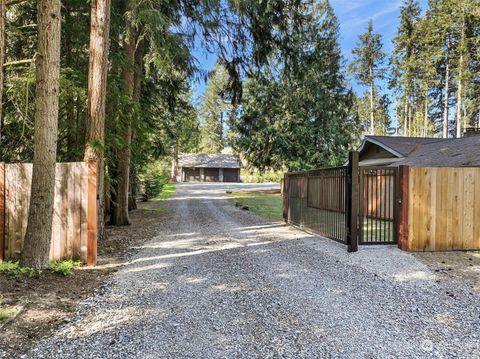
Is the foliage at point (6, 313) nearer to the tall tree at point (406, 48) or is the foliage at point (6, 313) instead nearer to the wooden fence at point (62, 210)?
the wooden fence at point (62, 210)

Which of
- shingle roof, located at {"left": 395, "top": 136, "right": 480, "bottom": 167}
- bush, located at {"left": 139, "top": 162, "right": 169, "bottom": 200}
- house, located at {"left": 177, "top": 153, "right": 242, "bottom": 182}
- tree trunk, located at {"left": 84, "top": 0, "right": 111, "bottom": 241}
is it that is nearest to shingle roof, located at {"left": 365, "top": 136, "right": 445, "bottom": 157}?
shingle roof, located at {"left": 395, "top": 136, "right": 480, "bottom": 167}

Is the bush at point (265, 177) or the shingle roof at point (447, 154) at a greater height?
the shingle roof at point (447, 154)

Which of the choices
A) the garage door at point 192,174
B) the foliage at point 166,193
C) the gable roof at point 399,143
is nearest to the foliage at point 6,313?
the gable roof at point 399,143

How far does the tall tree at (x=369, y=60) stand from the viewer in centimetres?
3714

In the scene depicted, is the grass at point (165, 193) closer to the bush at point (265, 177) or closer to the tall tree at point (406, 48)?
the bush at point (265, 177)

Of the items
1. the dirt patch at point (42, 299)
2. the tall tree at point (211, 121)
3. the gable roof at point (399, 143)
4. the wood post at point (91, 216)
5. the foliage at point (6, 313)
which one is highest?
the tall tree at point (211, 121)

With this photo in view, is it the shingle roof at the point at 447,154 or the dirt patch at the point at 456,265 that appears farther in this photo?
the shingle roof at the point at 447,154

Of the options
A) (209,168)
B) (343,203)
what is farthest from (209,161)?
(343,203)

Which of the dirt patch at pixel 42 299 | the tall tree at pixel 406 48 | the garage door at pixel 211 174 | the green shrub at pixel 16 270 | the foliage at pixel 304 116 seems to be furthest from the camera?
the garage door at pixel 211 174

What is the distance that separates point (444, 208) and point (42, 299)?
7.50 m

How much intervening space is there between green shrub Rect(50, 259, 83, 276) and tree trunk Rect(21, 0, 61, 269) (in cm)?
17

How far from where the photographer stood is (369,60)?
124ft

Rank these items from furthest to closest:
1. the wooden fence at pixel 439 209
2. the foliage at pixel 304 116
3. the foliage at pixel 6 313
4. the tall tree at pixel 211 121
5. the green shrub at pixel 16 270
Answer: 1. the tall tree at pixel 211 121
2. the foliage at pixel 304 116
3. the wooden fence at pixel 439 209
4. the green shrub at pixel 16 270
5. the foliage at pixel 6 313

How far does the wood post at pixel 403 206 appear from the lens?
7.27 m
